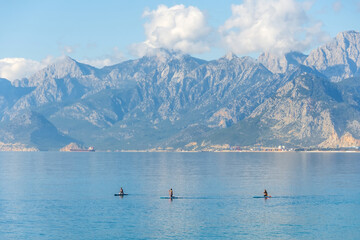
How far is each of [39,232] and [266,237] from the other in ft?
179

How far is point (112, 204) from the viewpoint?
169625mm

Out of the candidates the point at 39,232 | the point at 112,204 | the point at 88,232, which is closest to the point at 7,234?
the point at 39,232

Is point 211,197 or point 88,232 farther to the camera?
point 211,197

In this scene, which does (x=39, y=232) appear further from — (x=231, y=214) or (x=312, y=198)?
(x=312, y=198)

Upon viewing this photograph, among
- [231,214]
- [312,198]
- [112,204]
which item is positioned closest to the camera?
[231,214]

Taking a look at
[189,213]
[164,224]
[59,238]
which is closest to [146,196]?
[189,213]

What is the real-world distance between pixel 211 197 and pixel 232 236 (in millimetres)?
63697

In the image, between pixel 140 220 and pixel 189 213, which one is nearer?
pixel 140 220

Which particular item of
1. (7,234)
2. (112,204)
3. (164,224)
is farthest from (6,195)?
(164,224)

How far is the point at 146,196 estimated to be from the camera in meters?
191

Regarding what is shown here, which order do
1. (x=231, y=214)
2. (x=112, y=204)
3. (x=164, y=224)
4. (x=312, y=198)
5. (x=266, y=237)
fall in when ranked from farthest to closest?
1. (x=312, y=198)
2. (x=112, y=204)
3. (x=231, y=214)
4. (x=164, y=224)
5. (x=266, y=237)

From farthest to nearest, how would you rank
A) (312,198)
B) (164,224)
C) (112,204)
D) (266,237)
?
(312,198) → (112,204) → (164,224) → (266,237)

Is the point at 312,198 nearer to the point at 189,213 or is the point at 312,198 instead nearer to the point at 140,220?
the point at 189,213

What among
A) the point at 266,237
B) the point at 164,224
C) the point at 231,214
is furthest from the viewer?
the point at 231,214
